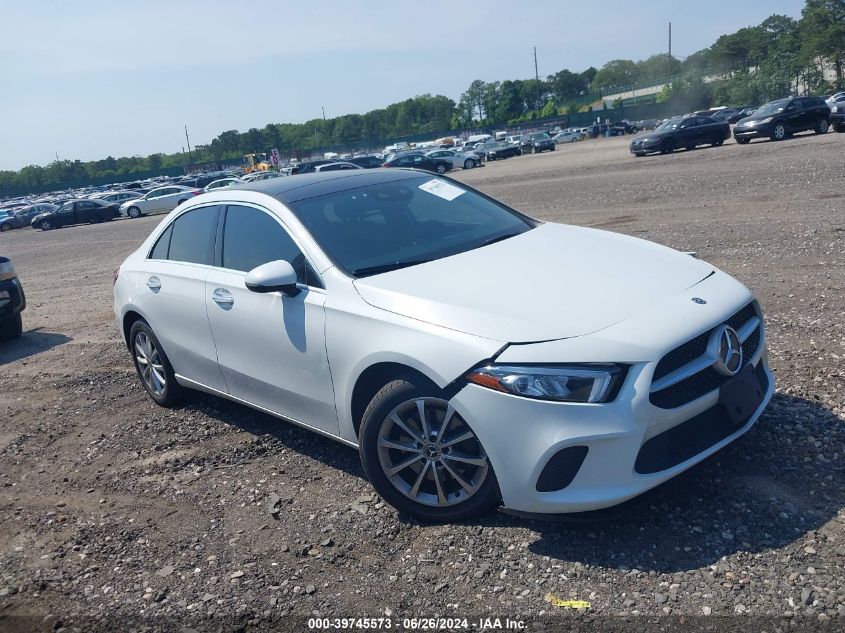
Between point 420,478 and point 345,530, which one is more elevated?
point 420,478

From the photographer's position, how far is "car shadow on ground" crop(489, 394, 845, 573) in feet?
11.0

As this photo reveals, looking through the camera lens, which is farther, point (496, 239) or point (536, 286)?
point (496, 239)

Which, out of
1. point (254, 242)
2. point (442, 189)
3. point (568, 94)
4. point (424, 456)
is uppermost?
point (568, 94)

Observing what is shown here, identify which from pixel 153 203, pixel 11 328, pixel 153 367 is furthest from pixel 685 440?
pixel 153 203

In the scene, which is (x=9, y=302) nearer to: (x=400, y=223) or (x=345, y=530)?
(x=400, y=223)

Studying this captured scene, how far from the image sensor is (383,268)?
4.27 m

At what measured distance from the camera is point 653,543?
343 centimetres

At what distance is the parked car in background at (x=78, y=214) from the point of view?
139ft

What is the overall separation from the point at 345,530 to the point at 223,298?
1.78m

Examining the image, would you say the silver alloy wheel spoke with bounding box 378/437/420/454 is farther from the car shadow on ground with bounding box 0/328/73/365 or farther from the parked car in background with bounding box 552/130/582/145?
the parked car in background with bounding box 552/130/582/145

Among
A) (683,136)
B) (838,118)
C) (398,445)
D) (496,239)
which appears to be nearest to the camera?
(398,445)

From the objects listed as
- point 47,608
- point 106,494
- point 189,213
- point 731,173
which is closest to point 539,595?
point 47,608

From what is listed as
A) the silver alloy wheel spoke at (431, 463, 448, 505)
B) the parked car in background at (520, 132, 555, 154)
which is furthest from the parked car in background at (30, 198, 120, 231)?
the silver alloy wheel spoke at (431, 463, 448, 505)

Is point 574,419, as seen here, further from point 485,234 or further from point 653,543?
point 485,234
